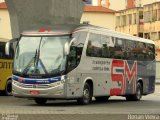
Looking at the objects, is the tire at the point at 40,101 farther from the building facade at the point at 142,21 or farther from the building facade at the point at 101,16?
the building facade at the point at 101,16

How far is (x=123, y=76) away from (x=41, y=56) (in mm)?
6370

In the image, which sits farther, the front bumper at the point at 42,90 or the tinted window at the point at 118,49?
the tinted window at the point at 118,49

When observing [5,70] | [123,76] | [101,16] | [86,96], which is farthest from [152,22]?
[86,96]

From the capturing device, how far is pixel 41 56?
2273 cm

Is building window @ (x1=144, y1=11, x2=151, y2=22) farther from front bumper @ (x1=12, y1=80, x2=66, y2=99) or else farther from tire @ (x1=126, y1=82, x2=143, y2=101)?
front bumper @ (x1=12, y1=80, x2=66, y2=99)

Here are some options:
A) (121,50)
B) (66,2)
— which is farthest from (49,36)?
(66,2)

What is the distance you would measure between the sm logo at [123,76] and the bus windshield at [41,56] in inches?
177

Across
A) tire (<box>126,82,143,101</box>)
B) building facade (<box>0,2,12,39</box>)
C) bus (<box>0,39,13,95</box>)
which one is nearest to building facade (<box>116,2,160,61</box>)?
building facade (<box>0,2,12,39</box>)

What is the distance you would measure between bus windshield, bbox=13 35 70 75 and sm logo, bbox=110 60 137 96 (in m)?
4.48

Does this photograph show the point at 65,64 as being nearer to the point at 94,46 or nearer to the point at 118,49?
the point at 94,46

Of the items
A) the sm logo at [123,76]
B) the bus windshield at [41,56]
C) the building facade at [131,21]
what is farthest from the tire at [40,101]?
the building facade at [131,21]

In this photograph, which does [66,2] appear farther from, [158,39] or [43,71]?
[158,39]

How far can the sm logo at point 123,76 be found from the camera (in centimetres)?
2681

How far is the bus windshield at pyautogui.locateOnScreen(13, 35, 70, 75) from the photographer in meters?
22.5
